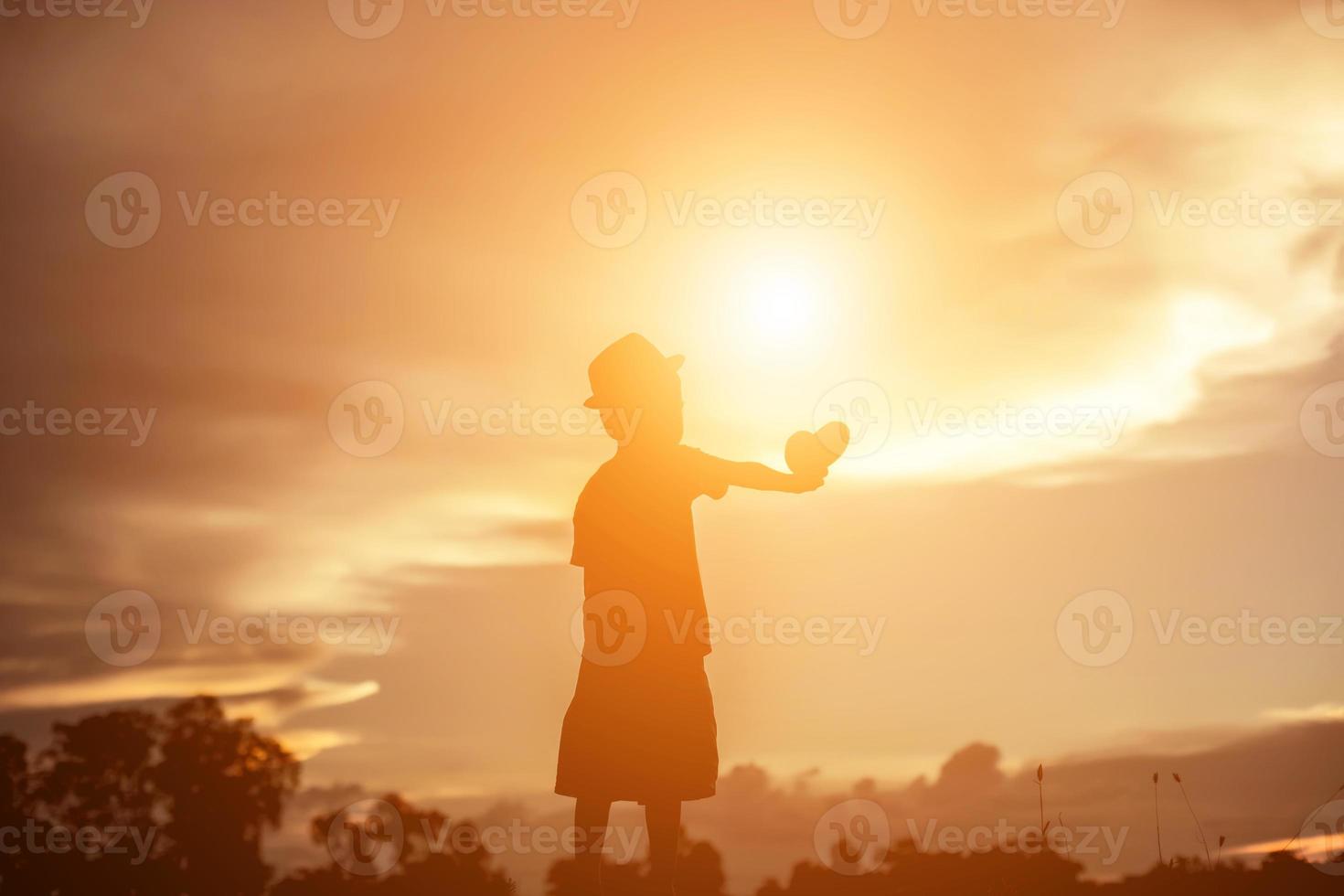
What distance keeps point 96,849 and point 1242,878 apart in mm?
17045

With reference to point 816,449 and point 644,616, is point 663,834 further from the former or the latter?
point 816,449

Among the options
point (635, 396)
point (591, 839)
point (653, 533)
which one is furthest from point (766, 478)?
point (591, 839)

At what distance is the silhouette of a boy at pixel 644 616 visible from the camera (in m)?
7.46

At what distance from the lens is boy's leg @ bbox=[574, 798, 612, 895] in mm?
7246

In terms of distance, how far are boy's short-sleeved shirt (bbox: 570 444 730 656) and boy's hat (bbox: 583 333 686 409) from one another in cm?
39

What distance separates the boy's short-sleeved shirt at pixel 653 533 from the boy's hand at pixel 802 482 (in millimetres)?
449

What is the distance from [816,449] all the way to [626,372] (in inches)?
55.4

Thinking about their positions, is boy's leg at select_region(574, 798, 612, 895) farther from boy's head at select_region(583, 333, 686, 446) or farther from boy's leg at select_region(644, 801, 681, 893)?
boy's head at select_region(583, 333, 686, 446)

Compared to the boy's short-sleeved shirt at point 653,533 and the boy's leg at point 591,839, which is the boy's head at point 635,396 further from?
the boy's leg at point 591,839

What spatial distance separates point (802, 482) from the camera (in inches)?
319

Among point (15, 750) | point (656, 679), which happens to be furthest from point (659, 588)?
point (15, 750)

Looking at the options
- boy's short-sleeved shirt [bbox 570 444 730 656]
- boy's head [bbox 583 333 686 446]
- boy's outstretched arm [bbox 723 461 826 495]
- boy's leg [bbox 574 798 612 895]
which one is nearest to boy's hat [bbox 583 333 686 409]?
boy's head [bbox 583 333 686 446]

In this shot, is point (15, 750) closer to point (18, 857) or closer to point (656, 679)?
point (18, 857)

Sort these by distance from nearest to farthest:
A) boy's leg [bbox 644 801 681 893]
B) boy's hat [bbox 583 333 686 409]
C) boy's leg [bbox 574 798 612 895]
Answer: boy's leg [bbox 574 798 612 895] → boy's leg [bbox 644 801 681 893] → boy's hat [bbox 583 333 686 409]
